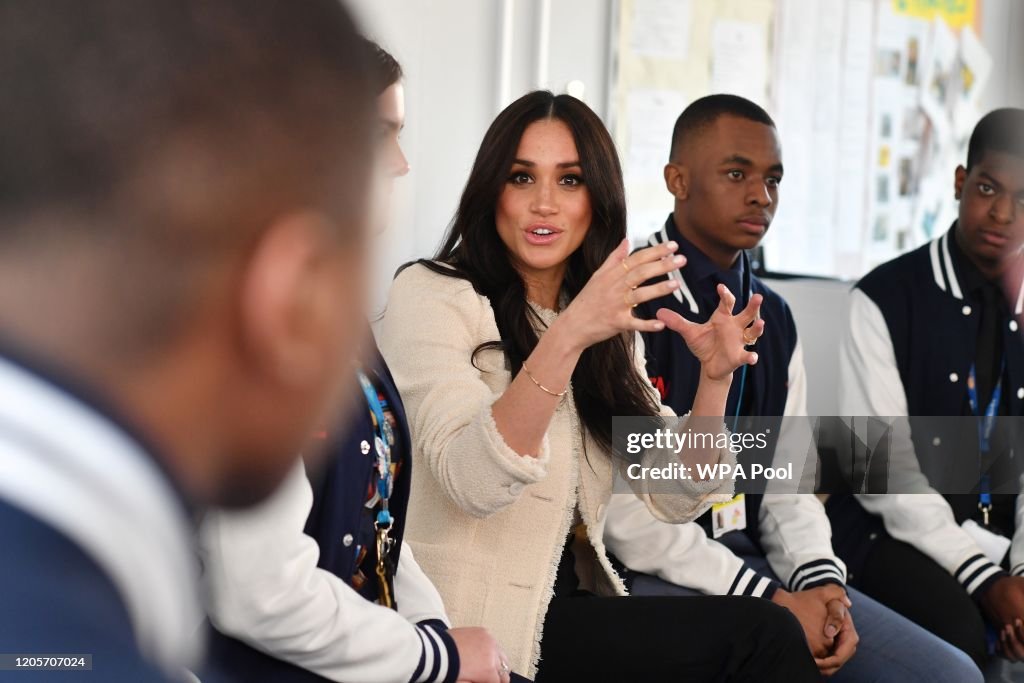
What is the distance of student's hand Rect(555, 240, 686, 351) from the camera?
140 cm

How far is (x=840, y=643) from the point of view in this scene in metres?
1.79

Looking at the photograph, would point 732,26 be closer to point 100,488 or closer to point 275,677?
point 275,677

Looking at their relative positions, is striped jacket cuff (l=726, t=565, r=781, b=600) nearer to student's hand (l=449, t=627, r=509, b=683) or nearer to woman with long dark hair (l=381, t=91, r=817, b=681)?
woman with long dark hair (l=381, t=91, r=817, b=681)

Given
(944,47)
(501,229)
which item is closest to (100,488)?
(501,229)

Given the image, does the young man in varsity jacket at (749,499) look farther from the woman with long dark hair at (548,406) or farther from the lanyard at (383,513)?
the lanyard at (383,513)

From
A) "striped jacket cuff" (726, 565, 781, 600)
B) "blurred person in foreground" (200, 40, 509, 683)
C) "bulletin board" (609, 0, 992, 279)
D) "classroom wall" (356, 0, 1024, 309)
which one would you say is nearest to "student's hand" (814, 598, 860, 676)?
"striped jacket cuff" (726, 565, 781, 600)

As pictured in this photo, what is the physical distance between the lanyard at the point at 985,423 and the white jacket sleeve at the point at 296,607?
1.60 m

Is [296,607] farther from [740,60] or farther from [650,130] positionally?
[740,60]

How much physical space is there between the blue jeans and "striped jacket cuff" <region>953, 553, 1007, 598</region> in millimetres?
282

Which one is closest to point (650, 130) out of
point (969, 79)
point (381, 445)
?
point (969, 79)

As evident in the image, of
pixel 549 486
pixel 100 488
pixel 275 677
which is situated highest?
Result: pixel 100 488

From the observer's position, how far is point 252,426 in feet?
1.40

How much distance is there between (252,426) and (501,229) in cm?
142

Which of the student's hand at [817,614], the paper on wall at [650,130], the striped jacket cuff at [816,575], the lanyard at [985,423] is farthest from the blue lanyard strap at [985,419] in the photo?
the paper on wall at [650,130]
